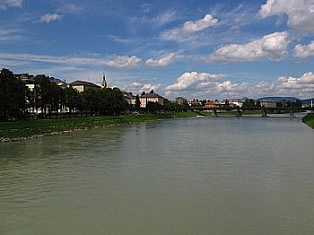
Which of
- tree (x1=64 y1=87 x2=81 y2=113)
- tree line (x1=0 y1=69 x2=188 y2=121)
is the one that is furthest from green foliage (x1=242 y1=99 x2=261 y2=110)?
tree (x1=64 y1=87 x2=81 y2=113)

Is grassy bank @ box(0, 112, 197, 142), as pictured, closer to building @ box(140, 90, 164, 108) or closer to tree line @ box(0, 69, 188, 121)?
tree line @ box(0, 69, 188, 121)

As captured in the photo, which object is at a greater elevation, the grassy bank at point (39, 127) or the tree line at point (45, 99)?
the tree line at point (45, 99)

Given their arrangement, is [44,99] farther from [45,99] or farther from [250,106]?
[250,106]

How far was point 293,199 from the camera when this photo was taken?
11.1 m

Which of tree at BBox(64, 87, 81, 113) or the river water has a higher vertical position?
tree at BBox(64, 87, 81, 113)

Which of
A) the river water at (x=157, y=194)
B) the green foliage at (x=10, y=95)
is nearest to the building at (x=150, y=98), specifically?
the green foliage at (x=10, y=95)

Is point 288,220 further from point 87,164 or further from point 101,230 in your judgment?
point 87,164

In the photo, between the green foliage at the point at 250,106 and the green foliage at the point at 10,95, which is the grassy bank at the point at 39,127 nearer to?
the green foliage at the point at 10,95

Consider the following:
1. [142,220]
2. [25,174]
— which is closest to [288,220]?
[142,220]

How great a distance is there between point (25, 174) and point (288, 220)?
10.7 metres

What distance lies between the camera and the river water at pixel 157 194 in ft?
28.9

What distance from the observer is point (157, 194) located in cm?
1187

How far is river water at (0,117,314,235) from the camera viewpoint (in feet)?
28.9

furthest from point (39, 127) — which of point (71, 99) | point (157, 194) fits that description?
point (157, 194)
